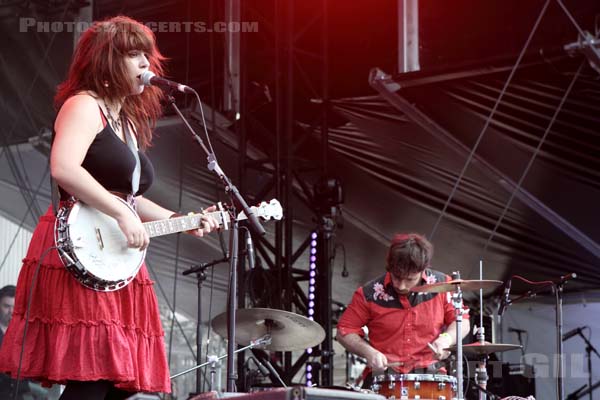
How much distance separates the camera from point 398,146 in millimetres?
6801

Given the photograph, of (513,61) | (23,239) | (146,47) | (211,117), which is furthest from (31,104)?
(146,47)

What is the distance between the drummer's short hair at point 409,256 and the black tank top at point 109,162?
2159 mm

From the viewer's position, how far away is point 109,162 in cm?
248

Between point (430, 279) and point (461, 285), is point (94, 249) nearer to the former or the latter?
point (461, 285)

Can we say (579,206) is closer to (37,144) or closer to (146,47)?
(37,144)

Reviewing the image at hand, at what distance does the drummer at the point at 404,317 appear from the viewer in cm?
439

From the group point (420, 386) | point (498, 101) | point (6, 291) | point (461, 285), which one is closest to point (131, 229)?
point (420, 386)

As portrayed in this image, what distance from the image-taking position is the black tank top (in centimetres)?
247

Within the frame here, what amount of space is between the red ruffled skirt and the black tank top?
0.19m

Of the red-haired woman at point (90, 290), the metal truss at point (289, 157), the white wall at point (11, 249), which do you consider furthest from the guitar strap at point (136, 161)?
the metal truss at point (289, 157)

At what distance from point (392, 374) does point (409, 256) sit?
2.29 feet

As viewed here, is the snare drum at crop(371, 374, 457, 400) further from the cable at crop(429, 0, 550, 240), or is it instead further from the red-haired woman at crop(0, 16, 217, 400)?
the cable at crop(429, 0, 550, 240)

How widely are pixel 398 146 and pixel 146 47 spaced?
4.41m

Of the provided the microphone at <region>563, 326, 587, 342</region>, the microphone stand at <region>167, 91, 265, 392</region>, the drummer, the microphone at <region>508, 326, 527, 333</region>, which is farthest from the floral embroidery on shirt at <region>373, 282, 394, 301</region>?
the microphone at <region>508, 326, 527, 333</region>
